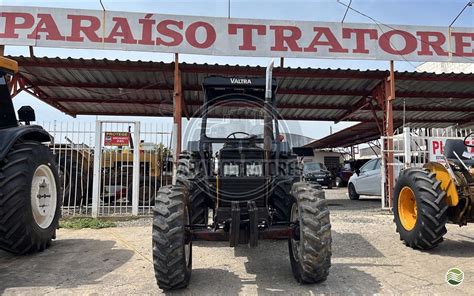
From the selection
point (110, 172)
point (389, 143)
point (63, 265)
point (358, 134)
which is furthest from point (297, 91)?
point (358, 134)

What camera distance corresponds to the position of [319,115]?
1606cm

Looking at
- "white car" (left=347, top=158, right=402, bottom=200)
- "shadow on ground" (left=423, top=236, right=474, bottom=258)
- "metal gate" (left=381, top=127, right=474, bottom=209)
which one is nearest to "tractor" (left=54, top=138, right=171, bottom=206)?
"metal gate" (left=381, top=127, right=474, bottom=209)

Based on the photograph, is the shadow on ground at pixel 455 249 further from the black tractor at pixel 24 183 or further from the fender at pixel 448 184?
the black tractor at pixel 24 183

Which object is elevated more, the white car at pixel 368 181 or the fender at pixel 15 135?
the fender at pixel 15 135

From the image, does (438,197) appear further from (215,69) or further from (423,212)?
(215,69)

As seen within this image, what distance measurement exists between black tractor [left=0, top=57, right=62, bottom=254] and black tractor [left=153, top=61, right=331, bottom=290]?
197 cm

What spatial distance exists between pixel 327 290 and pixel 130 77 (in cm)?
902

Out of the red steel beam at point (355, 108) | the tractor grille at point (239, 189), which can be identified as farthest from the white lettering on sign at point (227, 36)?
the tractor grille at point (239, 189)

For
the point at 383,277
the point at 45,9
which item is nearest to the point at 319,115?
the point at 45,9

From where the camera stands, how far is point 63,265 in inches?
195

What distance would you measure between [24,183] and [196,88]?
7.85 metres

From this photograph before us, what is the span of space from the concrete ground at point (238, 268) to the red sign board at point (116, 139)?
9.44 ft

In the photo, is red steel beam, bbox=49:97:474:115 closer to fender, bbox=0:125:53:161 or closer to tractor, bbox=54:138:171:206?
tractor, bbox=54:138:171:206

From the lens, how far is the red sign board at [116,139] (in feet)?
29.9
